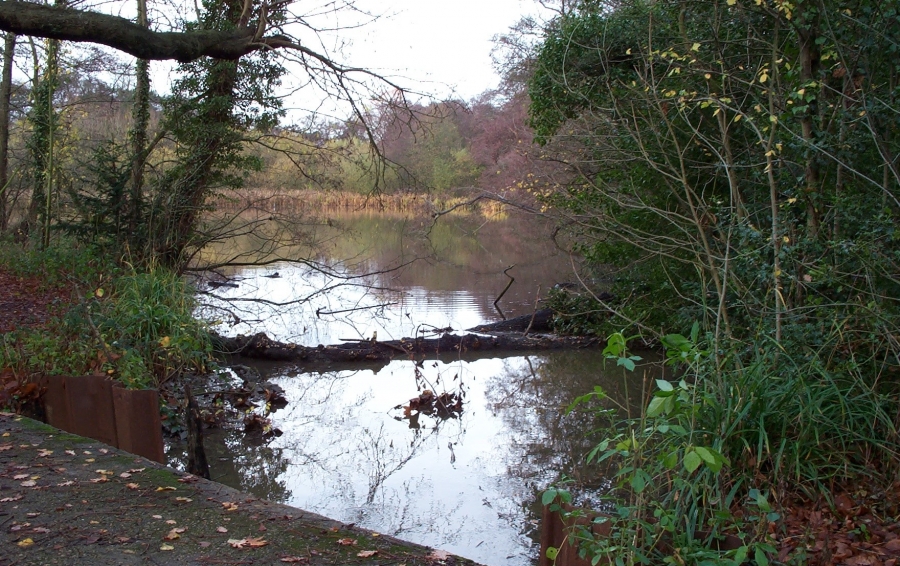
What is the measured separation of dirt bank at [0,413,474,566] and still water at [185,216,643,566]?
170 centimetres

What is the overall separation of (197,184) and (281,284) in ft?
16.5

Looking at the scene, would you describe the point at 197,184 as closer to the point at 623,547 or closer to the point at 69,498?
the point at 69,498

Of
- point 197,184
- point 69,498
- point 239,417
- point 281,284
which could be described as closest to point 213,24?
point 197,184

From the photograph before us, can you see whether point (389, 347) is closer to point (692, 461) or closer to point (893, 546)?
point (893, 546)

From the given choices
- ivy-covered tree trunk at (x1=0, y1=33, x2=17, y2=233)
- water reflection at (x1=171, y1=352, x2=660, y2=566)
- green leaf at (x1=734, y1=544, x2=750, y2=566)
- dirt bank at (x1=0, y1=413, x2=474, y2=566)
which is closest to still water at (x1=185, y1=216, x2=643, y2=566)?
water reflection at (x1=171, y1=352, x2=660, y2=566)

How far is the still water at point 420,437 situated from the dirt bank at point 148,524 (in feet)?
5.59

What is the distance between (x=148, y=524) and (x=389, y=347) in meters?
7.63

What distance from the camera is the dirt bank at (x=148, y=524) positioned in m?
3.51

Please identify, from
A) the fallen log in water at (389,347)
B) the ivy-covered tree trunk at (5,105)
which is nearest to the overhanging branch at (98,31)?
the fallen log in water at (389,347)

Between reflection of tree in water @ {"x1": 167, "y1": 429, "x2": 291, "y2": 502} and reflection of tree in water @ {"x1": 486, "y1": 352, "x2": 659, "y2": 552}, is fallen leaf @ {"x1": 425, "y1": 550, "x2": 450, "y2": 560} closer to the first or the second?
reflection of tree in water @ {"x1": 486, "y1": 352, "x2": 659, "y2": 552}

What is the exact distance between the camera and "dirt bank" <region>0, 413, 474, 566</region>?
3510 millimetres

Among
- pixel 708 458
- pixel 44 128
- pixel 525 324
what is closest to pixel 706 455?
pixel 708 458

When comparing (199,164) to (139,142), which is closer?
(199,164)

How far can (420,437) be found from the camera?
26.9 ft
